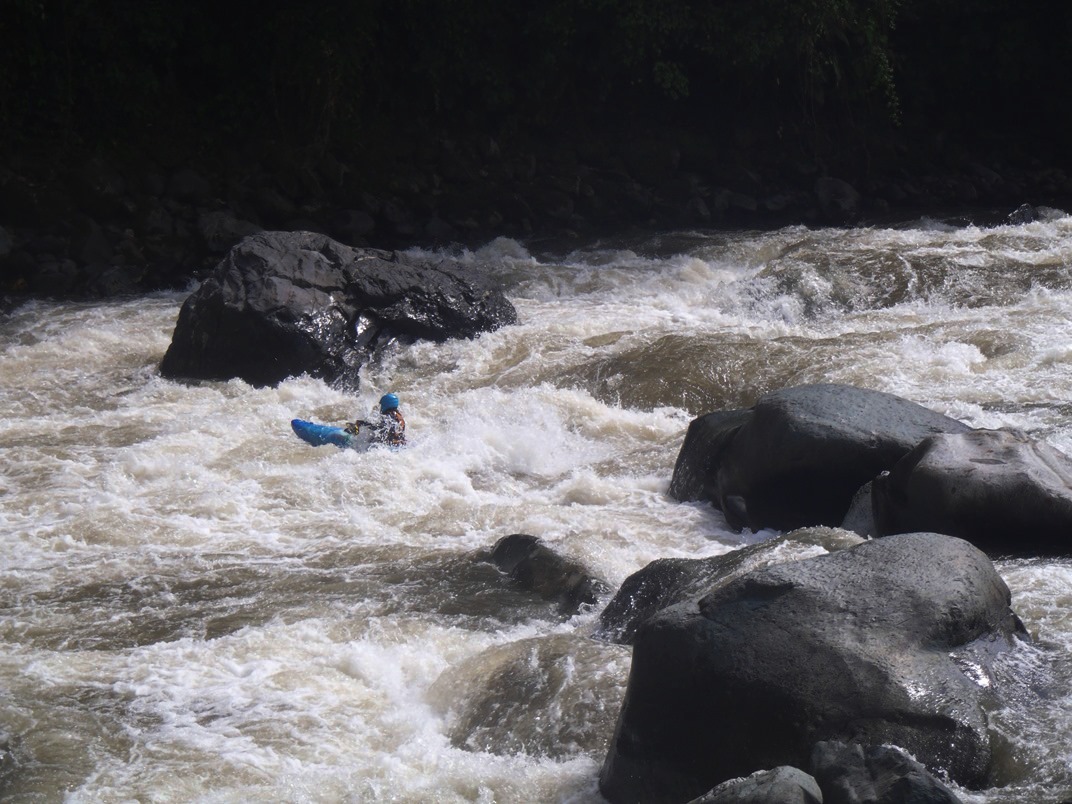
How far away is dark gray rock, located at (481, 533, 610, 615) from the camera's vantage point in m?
5.20

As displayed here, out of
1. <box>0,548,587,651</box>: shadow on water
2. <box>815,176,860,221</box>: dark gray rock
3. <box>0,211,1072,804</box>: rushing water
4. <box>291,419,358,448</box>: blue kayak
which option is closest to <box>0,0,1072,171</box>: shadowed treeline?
<box>815,176,860,221</box>: dark gray rock

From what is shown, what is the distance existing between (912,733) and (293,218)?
417 inches

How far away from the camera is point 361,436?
24.6ft

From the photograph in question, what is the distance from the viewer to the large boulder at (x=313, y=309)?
29.4 feet

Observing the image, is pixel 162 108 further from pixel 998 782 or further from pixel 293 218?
pixel 998 782

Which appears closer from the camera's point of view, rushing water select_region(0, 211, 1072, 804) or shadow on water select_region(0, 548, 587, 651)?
rushing water select_region(0, 211, 1072, 804)

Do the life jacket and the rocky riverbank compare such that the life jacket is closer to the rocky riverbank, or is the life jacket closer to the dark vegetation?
the rocky riverbank

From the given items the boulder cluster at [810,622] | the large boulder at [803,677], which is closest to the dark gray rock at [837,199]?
the boulder cluster at [810,622]

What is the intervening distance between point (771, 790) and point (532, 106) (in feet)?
42.4

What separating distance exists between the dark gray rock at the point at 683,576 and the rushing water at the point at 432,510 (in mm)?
262

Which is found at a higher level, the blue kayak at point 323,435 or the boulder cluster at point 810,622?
the boulder cluster at point 810,622

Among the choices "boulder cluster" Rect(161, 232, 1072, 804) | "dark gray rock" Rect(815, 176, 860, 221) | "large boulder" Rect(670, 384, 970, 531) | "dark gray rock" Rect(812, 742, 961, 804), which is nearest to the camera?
"dark gray rock" Rect(812, 742, 961, 804)

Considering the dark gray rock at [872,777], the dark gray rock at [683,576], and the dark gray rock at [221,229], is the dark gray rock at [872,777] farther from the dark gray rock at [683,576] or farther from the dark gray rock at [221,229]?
the dark gray rock at [221,229]

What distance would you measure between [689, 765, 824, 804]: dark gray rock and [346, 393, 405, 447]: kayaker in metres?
4.59
